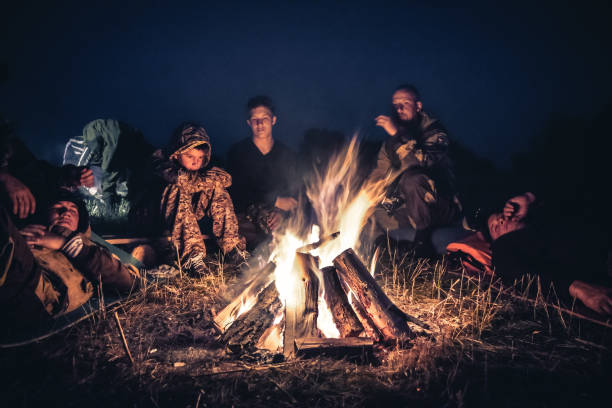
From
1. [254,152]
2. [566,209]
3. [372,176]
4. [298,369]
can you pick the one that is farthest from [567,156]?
[298,369]

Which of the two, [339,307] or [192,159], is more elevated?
[192,159]

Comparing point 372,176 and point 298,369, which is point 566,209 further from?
point 298,369

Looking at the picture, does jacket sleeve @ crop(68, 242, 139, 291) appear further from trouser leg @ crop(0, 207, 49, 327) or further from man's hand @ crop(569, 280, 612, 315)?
man's hand @ crop(569, 280, 612, 315)

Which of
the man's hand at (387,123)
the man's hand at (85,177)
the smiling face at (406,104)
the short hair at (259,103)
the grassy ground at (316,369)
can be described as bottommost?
the grassy ground at (316,369)

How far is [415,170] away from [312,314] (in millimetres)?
3549

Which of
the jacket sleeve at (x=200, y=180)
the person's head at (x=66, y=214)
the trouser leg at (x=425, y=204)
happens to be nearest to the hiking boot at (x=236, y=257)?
the jacket sleeve at (x=200, y=180)

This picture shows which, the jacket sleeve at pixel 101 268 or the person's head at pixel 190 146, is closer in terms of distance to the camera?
the jacket sleeve at pixel 101 268

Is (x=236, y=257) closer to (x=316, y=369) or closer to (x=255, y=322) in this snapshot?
(x=255, y=322)

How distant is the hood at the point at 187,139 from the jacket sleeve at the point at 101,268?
177 cm

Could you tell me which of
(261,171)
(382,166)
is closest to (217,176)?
(261,171)

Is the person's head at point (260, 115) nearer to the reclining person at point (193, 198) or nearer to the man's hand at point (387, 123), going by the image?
the reclining person at point (193, 198)

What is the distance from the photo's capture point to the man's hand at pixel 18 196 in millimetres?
2666

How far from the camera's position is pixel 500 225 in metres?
3.72

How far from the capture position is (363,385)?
1.97 m
